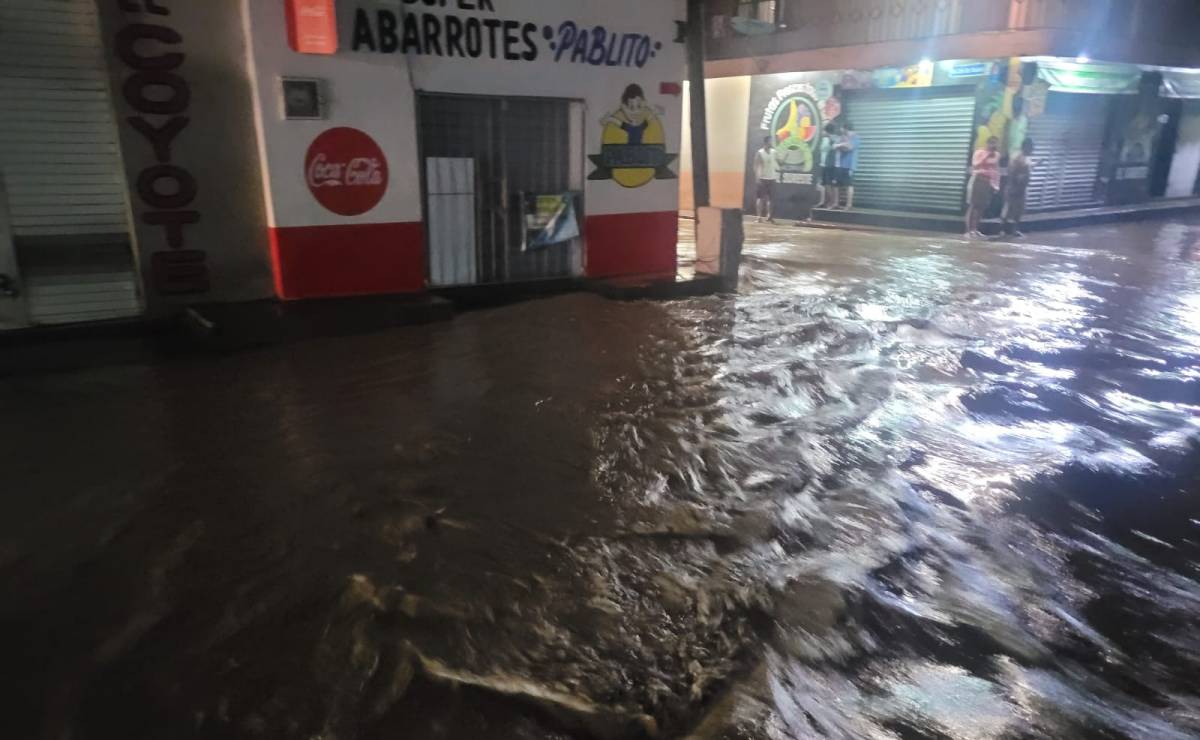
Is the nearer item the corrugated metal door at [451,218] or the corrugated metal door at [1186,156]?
the corrugated metal door at [451,218]

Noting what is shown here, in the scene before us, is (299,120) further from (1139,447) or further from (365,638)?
(1139,447)

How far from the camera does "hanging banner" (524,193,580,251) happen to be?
1005 centimetres

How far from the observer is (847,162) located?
19.2m

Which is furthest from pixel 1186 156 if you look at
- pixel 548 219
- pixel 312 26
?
pixel 312 26

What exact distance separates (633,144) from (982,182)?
984 cm

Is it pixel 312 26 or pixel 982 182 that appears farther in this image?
pixel 982 182

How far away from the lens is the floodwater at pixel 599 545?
3143 mm

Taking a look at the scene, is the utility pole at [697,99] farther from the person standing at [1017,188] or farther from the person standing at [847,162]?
the person standing at [1017,188]

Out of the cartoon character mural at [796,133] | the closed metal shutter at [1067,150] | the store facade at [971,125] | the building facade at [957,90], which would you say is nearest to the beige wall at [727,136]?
the building facade at [957,90]

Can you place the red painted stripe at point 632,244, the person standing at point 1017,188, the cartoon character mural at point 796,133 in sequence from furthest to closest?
the cartoon character mural at point 796,133 → the person standing at point 1017,188 → the red painted stripe at point 632,244

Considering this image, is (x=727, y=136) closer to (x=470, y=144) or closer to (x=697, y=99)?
(x=697, y=99)

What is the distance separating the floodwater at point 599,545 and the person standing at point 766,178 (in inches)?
510

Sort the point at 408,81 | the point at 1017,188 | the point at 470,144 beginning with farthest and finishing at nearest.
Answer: the point at 1017,188 → the point at 470,144 → the point at 408,81

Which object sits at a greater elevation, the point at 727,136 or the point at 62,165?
the point at 727,136
